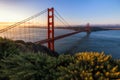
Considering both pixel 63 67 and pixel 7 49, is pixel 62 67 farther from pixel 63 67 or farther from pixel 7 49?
pixel 7 49

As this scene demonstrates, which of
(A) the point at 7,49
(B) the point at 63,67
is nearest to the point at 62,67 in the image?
(B) the point at 63,67

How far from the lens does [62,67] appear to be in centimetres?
844

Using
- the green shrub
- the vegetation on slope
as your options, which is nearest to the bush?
the vegetation on slope

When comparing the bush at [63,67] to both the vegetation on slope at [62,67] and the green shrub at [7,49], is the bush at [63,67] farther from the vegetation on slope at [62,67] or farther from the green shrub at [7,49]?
the green shrub at [7,49]

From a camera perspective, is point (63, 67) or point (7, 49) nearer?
point (63, 67)

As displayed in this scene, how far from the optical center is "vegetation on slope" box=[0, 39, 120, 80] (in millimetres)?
8062

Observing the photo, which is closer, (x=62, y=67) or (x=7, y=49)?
(x=62, y=67)

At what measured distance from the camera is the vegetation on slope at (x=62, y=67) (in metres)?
8.06

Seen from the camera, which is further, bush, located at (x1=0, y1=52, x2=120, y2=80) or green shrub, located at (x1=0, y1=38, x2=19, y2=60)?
green shrub, located at (x1=0, y1=38, x2=19, y2=60)

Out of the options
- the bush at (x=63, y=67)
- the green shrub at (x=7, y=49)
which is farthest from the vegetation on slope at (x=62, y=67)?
the green shrub at (x=7, y=49)

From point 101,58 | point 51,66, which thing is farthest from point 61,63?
point 101,58

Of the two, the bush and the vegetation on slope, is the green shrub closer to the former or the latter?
the vegetation on slope

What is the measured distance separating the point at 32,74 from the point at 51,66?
52cm

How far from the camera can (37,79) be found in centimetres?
883
